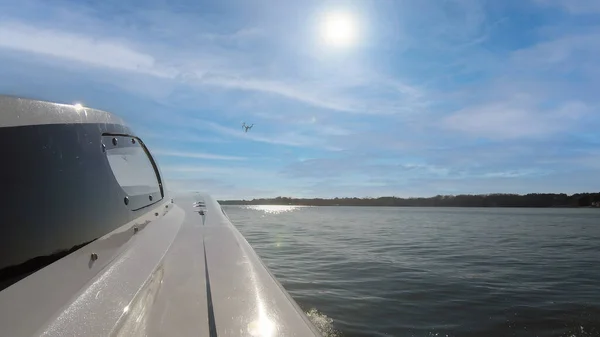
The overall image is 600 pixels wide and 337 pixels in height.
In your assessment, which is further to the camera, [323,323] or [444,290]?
[444,290]

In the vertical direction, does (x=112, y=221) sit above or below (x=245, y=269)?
above

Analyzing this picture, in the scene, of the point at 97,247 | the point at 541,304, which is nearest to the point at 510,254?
the point at 541,304

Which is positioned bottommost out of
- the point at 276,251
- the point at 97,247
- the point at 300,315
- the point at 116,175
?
the point at 276,251

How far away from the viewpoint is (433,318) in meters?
4.77

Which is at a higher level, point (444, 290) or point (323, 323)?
point (444, 290)

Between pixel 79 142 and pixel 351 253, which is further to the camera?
pixel 351 253

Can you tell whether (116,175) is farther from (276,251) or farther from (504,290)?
(276,251)

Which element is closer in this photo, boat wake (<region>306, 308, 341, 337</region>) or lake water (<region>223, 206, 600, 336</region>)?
boat wake (<region>306, 308, 341, 337</region>)

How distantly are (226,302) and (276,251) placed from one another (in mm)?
9229

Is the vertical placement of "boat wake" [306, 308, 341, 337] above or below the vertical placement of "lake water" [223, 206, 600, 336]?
below

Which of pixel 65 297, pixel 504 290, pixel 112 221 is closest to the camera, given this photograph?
pixel 65 297

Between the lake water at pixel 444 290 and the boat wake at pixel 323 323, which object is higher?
the lake water at pixel 444 290

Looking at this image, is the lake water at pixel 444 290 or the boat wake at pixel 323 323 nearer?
the boat wake at pixel 323 323

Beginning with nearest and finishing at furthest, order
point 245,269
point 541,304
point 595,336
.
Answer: point 245,269, point 595,336, point 541,304
